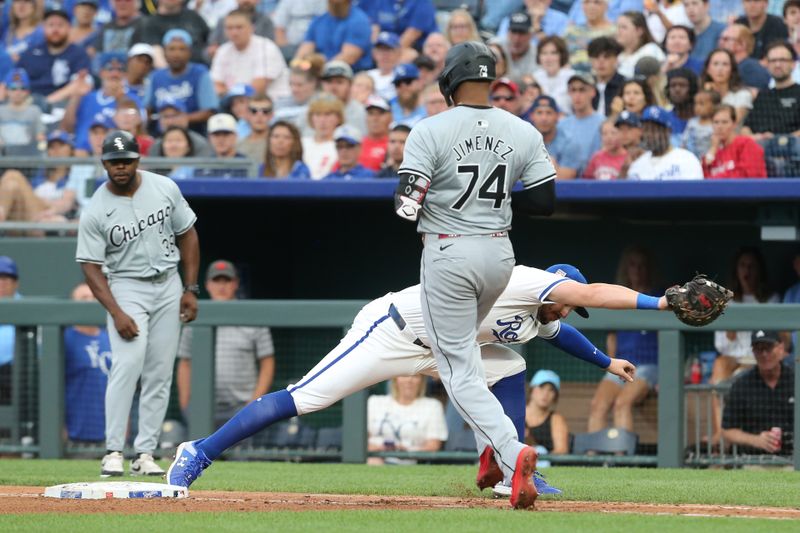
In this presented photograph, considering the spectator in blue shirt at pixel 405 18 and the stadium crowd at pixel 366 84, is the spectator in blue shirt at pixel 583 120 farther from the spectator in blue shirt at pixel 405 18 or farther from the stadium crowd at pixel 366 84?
the spectator in blue shirt at pixel 405 18

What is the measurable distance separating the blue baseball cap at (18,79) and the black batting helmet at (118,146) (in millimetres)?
6687

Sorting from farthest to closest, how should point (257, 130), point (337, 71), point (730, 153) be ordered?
point (337, 71)
point (257, 130)
point (730, 153)

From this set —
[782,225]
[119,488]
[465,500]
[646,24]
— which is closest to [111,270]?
[119,488]

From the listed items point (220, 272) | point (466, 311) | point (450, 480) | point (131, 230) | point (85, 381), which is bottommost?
point (450, 480)

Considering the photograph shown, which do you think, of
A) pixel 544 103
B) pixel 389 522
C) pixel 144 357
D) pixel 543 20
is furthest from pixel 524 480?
pixel 543 20

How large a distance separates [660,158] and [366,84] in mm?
3519

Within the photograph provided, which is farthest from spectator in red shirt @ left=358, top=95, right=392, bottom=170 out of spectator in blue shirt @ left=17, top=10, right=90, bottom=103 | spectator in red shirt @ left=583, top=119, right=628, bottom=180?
spectator in blue shirt @ left=17, top=10, right=90, bottom=103

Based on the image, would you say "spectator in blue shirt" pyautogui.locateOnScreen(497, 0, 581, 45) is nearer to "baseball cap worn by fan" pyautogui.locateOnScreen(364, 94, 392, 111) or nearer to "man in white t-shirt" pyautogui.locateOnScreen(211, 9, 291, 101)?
"baseball cap worn by fan" pyautogui.locateOnScreen(364, 94, 392, 111)

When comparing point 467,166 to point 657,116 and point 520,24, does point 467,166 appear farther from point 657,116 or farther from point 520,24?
point 520,24

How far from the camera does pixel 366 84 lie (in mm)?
12570

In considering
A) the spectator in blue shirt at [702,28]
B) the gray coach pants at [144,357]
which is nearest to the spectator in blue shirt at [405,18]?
the spectator in blue shirt at [702,28]

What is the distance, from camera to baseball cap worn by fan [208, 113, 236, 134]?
37.7 ft

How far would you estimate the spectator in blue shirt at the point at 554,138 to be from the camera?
10.6 metres

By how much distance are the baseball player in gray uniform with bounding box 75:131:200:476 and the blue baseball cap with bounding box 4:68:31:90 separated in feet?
21.3
